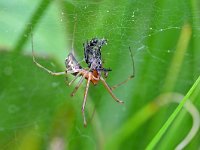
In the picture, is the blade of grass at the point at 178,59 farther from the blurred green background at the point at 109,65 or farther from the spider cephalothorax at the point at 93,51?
the spider cephalothorax at the point at 93,51

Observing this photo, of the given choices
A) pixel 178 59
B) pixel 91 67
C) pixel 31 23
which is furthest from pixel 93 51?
pixel 178 59

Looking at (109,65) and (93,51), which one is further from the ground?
(93,51)

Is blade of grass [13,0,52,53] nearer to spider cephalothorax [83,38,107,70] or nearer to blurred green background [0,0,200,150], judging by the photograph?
blurred green background [0,0,200,150]

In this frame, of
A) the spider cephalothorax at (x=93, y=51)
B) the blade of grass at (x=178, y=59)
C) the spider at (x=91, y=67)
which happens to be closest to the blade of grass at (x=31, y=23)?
the spider at (x=91, y=67)

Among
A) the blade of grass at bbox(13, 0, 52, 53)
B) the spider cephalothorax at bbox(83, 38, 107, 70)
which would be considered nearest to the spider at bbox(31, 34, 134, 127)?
the spider cephalothorax at bbox(83, 38, 107, 70)

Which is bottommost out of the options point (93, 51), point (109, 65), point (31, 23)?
point (109, 65)

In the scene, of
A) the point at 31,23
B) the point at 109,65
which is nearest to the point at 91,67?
the point at 109,65

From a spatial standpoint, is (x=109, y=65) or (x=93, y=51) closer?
(x=93, y=51)

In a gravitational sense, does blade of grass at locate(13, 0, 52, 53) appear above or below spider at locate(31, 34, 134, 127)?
above

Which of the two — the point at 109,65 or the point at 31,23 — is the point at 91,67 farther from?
the point at 31,23
